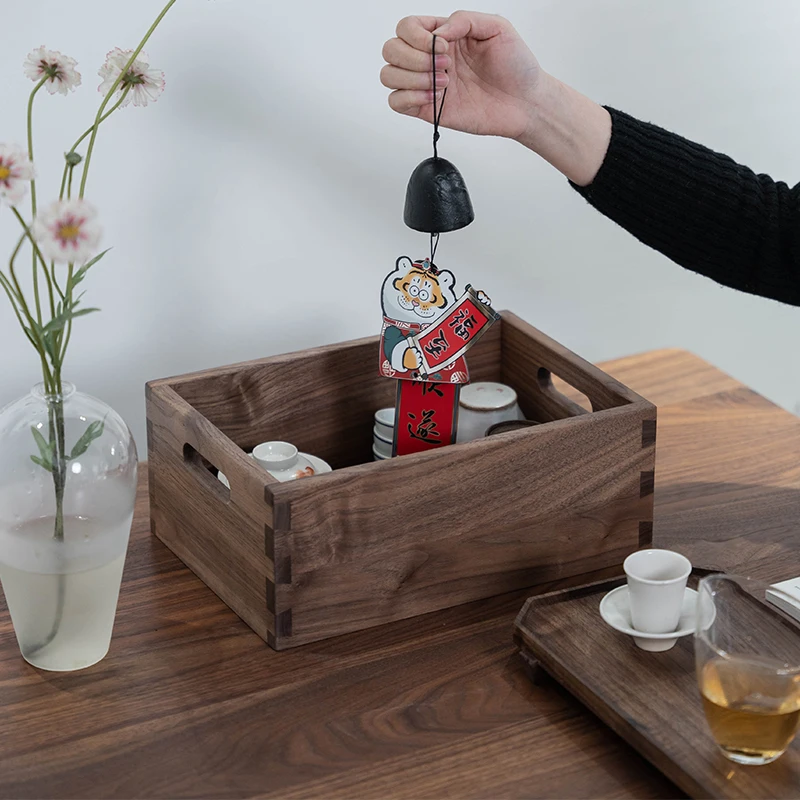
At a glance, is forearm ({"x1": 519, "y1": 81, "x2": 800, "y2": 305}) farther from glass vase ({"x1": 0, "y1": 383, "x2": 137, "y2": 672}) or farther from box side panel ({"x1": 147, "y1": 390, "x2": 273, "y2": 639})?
glass vase ({"x1": 0, "y1": 383, "x2": 137, "y2": 672})

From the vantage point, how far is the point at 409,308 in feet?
3.77

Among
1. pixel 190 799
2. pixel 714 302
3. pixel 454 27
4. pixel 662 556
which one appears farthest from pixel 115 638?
pixel 714 302

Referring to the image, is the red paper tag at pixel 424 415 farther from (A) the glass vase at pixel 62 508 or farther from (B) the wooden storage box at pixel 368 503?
(A) the glass vase at pixel 62 508

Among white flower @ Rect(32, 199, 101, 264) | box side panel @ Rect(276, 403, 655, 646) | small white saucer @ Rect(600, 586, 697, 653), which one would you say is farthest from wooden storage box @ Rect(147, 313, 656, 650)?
white flower @ Rect(32, 199, 101, 264)

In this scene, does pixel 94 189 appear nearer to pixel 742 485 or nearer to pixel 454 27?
pixel 454 27

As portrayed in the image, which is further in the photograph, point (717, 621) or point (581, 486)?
point (581, 486)

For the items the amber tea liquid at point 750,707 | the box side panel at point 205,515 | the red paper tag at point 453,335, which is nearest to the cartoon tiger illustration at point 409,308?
the red paper tag at point 453,335

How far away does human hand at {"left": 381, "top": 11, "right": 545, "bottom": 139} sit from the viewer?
121 cm

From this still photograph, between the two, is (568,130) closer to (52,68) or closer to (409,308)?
(409,308)

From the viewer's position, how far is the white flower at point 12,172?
2.72ft

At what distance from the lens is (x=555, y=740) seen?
906 millimetres

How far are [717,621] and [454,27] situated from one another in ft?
2.23

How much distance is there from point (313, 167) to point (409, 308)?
39 centimetres

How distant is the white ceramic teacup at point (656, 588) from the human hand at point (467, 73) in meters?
0.56
